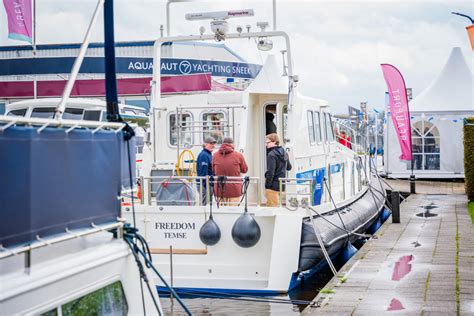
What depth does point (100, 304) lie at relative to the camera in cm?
432

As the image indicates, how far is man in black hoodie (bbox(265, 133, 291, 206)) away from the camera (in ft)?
39.2

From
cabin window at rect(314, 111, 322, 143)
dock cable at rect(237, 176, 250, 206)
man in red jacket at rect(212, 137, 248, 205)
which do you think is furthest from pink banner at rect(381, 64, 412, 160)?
dock cable at rect(237, 176, 250, 206)

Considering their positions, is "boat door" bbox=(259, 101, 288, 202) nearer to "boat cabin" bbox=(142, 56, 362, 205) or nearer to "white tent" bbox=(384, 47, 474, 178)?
"boat cabin" bbox=(142, 56, 362, 205)

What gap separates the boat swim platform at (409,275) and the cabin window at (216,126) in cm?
317

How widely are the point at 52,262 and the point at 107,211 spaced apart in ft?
2.08

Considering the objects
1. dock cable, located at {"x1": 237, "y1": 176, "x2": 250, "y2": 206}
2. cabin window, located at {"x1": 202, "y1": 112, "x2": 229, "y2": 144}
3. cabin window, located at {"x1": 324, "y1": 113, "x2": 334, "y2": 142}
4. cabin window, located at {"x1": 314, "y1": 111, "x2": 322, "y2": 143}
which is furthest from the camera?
cabin window, located at {"x1": 324, "y1": 113, "x2": 334, "y2": 142}

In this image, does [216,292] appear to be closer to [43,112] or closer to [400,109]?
[43,112]

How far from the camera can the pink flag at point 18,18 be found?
798 inches

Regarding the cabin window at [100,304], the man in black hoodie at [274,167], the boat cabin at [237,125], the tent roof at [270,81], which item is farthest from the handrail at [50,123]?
the tent roof at [270,81]

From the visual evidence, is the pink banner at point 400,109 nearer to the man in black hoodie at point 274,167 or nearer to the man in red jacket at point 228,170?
the man in black hoodie at point 274,167

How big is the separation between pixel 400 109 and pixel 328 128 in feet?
30.6

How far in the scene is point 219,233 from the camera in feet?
36.0

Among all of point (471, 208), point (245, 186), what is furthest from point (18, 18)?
point (471, 208)

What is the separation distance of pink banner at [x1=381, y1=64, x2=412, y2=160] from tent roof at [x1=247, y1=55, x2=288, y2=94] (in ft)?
39.0
